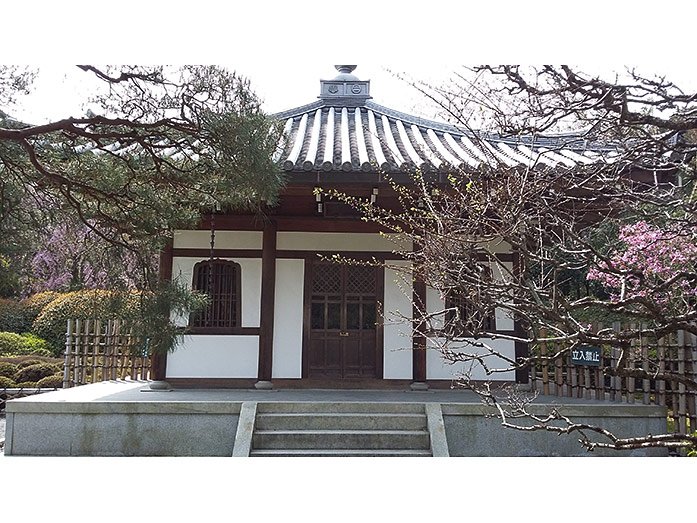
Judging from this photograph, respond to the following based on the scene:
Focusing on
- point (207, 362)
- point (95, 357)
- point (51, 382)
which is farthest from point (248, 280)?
point (51, 382)

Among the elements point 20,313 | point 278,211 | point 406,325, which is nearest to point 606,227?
point 406,325

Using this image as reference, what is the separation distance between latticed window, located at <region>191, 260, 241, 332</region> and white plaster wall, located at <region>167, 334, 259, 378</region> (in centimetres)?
A: 18

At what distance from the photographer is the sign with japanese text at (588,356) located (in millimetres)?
6449

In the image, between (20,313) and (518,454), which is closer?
(518,454)

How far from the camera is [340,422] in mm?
5672

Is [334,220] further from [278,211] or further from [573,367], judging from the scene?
[573,367]

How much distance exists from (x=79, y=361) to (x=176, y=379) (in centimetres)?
166

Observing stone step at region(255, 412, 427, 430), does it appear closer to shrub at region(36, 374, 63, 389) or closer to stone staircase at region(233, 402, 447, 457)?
stone staircase at region(233, 402, 447, 457)

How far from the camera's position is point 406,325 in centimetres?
780

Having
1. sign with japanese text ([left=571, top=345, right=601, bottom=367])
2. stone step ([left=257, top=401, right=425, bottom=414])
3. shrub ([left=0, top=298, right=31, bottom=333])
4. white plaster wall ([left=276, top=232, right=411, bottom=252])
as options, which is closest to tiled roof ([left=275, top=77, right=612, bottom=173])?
white plaster wall ([left=276, top=232, right=411, bottom=252])

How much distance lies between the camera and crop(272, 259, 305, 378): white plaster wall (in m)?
7.70

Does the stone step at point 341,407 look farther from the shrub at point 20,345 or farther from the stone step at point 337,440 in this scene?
the shrub at point 20,345

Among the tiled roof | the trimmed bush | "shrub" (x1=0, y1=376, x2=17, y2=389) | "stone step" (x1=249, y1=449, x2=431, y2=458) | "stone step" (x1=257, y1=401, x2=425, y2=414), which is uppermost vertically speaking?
the tiled roof

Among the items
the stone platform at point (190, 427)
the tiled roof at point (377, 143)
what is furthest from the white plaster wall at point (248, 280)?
the stone platform at point (190, 427)
